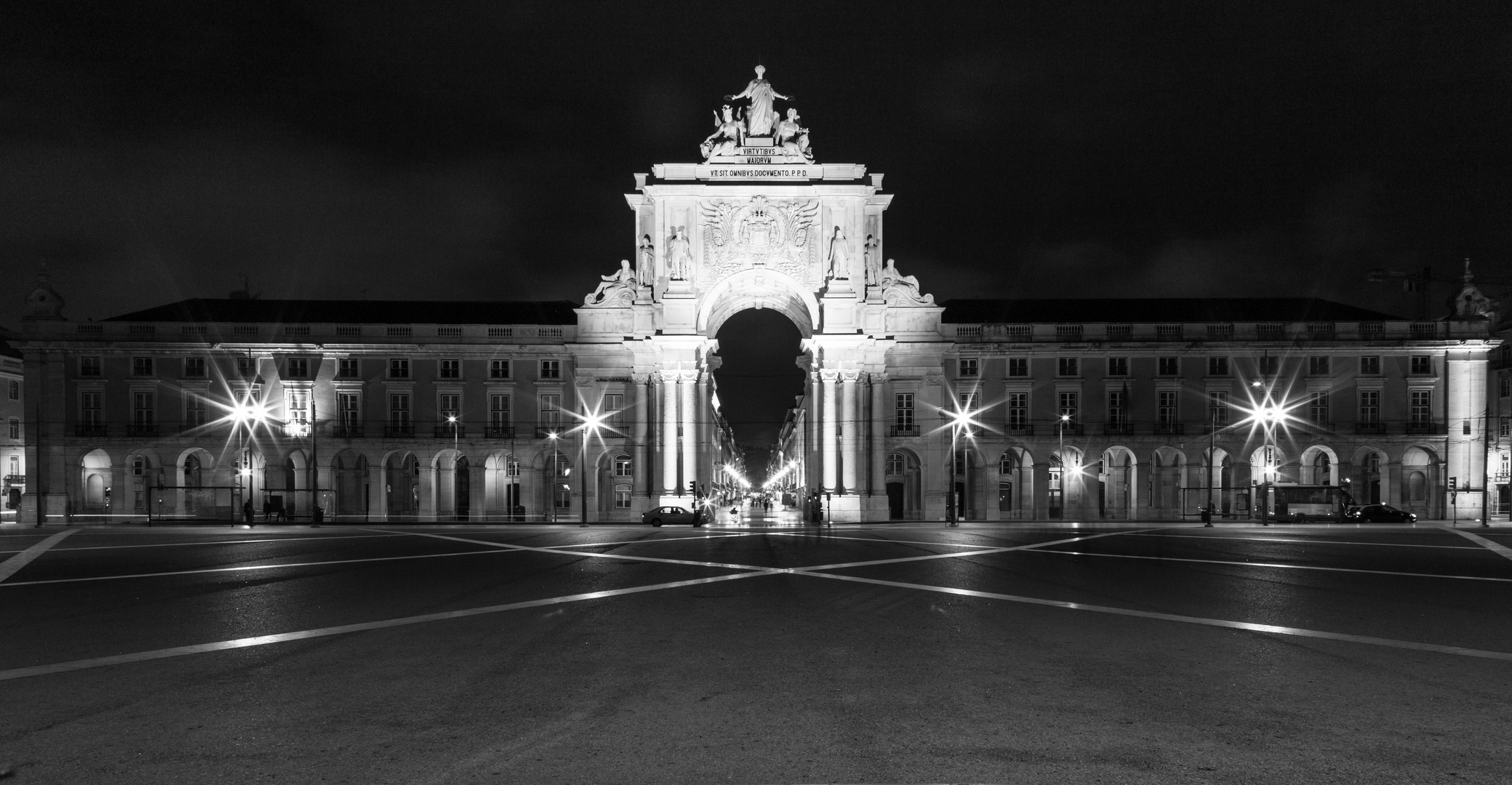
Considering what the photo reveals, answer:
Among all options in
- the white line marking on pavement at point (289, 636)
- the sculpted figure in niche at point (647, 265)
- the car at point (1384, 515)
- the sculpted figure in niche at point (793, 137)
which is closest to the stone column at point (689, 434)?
the sculpted figure in niche at point (647, 265)

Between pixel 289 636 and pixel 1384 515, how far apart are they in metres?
53.8

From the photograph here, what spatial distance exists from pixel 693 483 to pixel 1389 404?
43339 millimetres

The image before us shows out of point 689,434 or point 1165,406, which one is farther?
point 1165,406

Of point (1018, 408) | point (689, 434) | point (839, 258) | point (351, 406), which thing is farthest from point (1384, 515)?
point (351, 406)

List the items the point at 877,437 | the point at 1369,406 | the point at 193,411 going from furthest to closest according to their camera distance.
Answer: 1. the point at 193,411
2. the point at 1369,406
3. the point at 877,437

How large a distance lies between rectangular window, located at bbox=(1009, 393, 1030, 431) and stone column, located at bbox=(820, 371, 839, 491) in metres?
11.7

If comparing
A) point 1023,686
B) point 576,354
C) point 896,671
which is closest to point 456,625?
point 896,671

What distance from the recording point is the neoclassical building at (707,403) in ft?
188

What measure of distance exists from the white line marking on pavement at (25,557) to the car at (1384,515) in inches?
2229

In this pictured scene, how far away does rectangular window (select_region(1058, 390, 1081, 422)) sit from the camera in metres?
58.6

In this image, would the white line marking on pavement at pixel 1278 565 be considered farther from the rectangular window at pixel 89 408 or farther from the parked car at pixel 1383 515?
the rectangular window at pixel 89 408

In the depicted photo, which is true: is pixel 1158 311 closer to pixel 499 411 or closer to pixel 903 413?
pixel 903 413

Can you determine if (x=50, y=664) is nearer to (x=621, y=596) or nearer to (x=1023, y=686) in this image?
(x=621, y=596)

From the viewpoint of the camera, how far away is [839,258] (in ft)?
179
